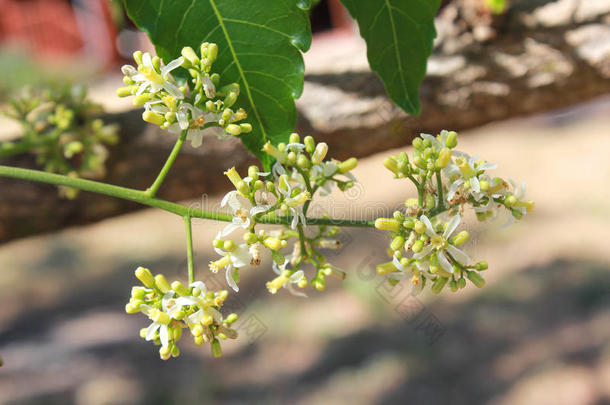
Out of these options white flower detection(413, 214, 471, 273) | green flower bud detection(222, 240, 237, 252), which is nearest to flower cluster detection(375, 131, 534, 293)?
white flower detection(413, 214, 471, 273)

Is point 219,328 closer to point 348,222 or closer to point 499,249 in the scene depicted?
point 348,222

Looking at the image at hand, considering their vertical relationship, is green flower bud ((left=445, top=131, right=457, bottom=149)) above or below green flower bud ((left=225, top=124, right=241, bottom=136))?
below

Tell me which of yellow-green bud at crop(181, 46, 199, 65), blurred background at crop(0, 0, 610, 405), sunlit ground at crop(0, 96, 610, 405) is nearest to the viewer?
yellow-green bud at crop(181, 46, 199, 65)

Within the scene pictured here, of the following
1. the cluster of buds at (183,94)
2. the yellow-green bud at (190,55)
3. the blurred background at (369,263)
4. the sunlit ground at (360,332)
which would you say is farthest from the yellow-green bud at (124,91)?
the sunlit ground at (360,332)

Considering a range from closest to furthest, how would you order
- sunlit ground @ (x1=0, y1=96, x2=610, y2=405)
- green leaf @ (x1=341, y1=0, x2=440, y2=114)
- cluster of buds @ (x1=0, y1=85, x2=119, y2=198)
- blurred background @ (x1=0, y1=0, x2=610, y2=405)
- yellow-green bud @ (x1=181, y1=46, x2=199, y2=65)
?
yellow-green bud @ (x1=181, y1=46, x2=199, y2=65), green leaf @ (x1=341, y1=0, x2=440, y2=114), cluster of buds @ (x1=0, y1=85, x2=119, y2=198), blurred background @ (x1=0, y1=0, x2=610, y2=405), sunlit ground @ (x1=0, y1=96, x2=610, y2=405)

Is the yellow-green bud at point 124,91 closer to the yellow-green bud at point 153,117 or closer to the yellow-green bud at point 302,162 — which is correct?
the yellow-green bud at point 153,117

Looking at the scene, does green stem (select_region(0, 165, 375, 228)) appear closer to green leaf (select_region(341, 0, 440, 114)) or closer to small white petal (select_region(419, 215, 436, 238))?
small white petal (select_region(419, 215, 436, 238))

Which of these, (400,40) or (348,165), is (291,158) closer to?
(348,165)
